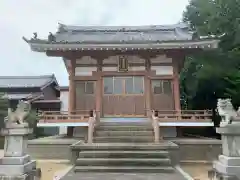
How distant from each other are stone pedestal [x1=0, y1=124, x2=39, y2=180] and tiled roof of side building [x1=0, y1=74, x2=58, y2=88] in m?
24.9

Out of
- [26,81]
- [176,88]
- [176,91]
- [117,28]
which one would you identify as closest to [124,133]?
[176,91]

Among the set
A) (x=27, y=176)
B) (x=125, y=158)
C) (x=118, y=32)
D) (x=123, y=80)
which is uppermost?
(x=118, y=32)

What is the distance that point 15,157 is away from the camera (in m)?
7.50

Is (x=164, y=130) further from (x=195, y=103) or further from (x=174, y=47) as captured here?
(x=195, y=103)

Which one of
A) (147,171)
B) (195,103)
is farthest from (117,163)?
(195,103)

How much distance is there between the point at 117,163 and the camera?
9.45m

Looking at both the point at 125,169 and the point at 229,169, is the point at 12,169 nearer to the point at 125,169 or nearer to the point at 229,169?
the point at 125,169

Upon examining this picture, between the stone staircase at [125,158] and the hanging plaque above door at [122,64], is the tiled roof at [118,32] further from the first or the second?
the stone staircase at [125,158]

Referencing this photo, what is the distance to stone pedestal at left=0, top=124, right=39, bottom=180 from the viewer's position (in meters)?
7.32

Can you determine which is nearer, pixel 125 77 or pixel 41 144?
pixel 41 144

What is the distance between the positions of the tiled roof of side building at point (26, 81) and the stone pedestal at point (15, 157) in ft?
81.6

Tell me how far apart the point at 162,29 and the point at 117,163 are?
12.1 metres

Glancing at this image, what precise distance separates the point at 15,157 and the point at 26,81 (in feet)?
92.8

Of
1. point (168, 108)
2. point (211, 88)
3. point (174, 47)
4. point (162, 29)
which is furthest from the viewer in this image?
point (211, 88)
